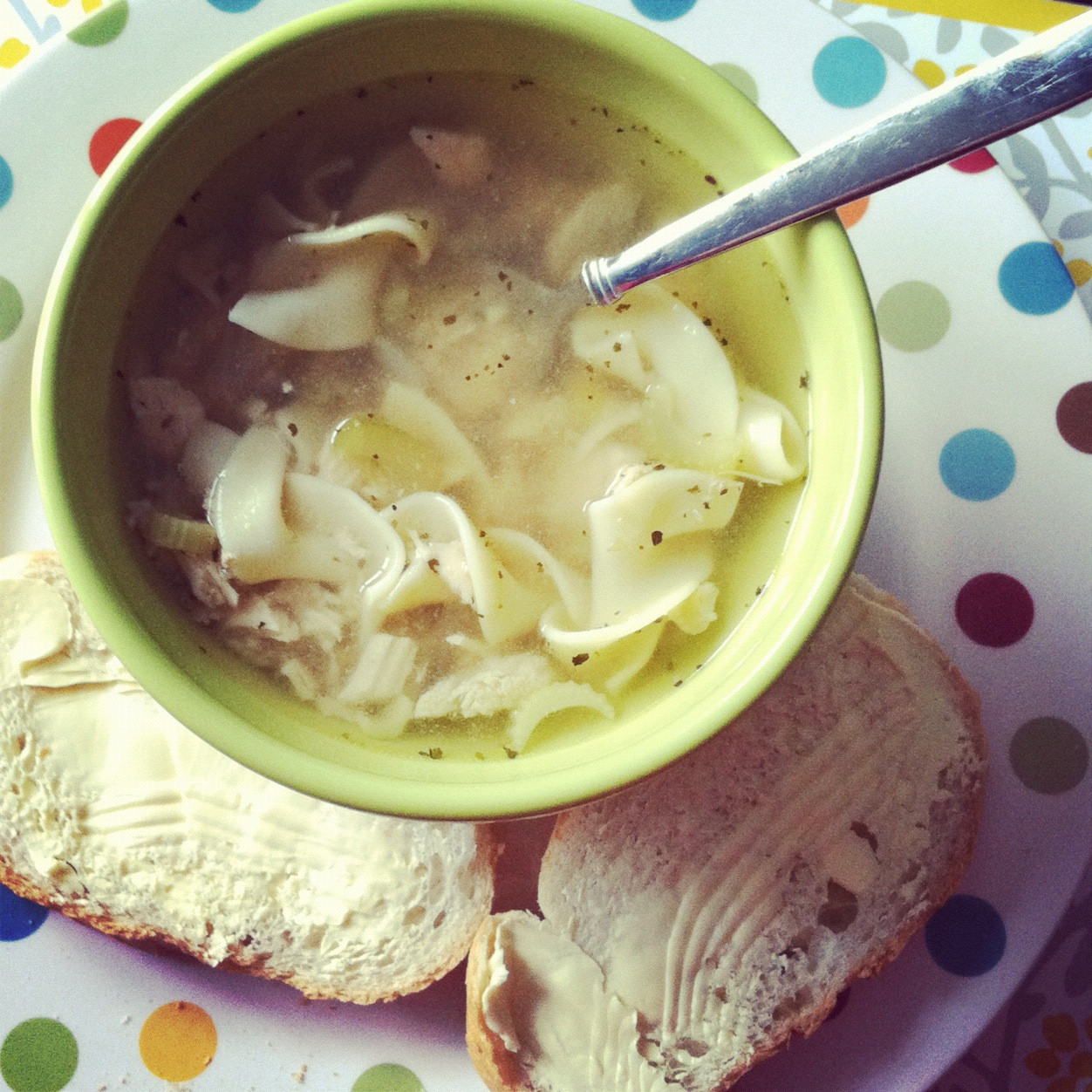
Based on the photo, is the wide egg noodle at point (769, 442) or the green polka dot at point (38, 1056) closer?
the wide egg noodle at point (769, 442)

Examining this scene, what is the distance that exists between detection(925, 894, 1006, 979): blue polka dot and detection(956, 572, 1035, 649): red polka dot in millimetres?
462

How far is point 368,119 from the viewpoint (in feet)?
5.48

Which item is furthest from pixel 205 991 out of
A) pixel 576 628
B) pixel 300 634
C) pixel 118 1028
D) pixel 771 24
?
pixel 771 24

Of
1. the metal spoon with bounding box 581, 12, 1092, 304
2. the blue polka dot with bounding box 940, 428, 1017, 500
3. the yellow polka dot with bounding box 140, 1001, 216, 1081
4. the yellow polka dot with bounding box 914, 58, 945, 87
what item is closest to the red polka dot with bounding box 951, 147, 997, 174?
the yellow polka dot with bounding box 914, 58, 945, 87

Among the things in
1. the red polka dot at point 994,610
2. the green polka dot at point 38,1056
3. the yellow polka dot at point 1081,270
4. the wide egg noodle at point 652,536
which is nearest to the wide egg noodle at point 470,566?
the wide egg noodle at point 652,536

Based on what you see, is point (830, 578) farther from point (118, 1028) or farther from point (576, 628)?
point (118, 1028)

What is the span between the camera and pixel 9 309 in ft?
5.92

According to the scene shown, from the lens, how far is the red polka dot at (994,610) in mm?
1865

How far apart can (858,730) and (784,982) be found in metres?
0.46

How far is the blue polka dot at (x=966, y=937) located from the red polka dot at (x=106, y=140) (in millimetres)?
1957

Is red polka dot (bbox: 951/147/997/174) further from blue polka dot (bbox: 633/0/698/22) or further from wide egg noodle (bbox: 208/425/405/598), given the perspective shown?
wide egg noodle (bbox: 208/425/405/598)

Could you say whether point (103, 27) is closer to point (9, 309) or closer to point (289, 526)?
point (9, 309)

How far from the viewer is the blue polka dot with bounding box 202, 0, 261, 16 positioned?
1825 millimetres

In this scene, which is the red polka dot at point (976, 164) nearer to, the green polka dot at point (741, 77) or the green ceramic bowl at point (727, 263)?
the green polka dot at point (741, 77)
